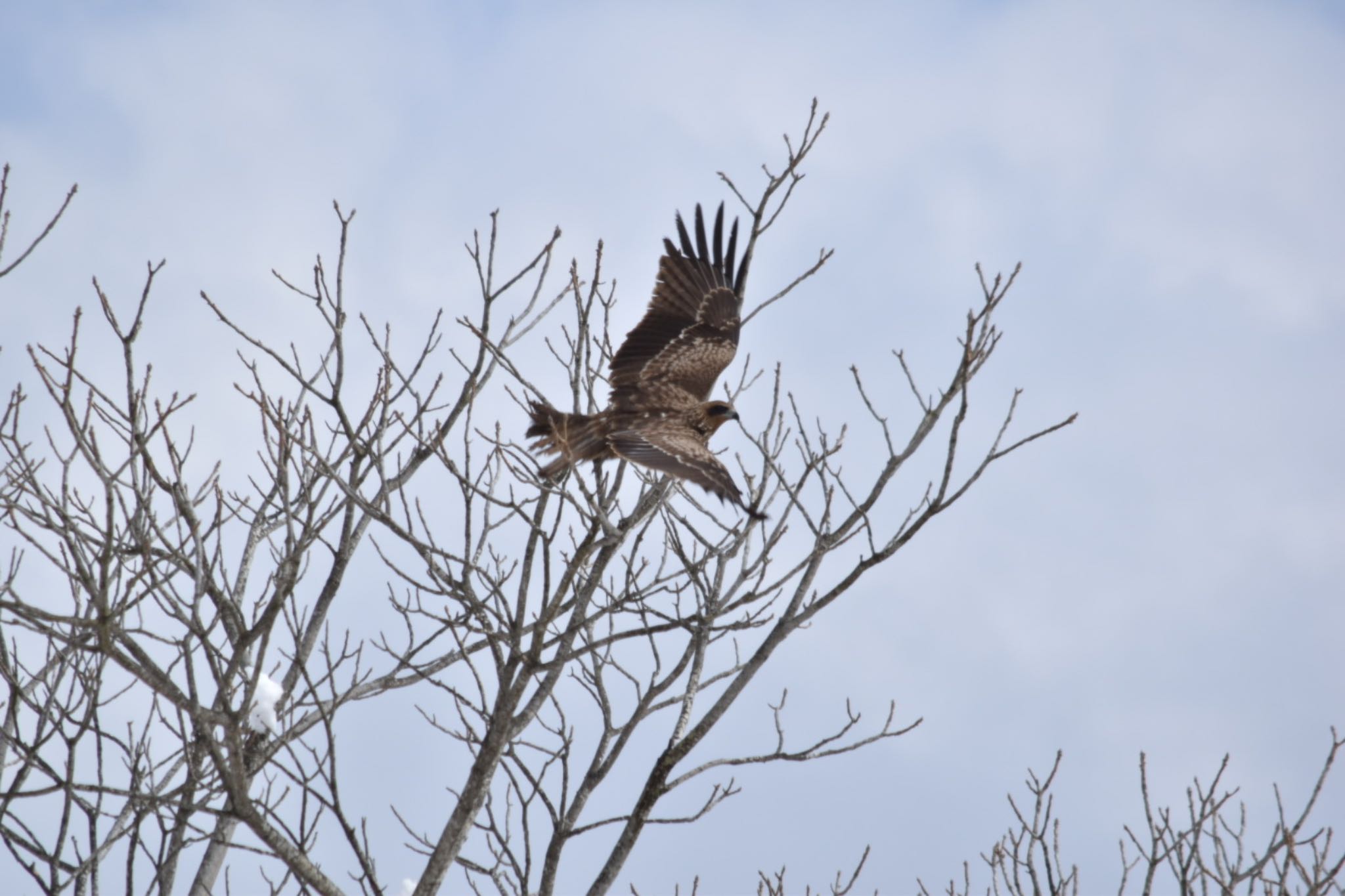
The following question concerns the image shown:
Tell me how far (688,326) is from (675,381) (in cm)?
72

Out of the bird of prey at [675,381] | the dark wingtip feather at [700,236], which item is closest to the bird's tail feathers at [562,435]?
the bird of prey at [675,381]

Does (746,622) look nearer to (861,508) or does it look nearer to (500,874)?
(861,508)

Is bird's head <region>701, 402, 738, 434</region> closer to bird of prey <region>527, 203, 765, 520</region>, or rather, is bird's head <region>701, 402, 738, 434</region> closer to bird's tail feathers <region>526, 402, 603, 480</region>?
bird of prey <region>527, 203, 765, 520</region>

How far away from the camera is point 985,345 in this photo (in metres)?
4.58

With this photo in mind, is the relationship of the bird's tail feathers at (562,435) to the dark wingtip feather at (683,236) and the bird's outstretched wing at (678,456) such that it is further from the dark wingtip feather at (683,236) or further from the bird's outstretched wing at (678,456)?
the dark wingtip feather at (683,236)

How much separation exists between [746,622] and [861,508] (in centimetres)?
73

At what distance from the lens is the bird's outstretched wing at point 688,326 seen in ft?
25.2

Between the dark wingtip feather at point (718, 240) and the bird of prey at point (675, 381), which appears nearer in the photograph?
the bird of prey at point (675, 381)

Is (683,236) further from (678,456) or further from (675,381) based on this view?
(678,456)

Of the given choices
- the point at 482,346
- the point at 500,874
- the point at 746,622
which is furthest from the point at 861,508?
the point at 500,874

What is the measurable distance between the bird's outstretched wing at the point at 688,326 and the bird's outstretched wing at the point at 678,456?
1267 mm

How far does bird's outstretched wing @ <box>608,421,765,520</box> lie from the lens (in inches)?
207

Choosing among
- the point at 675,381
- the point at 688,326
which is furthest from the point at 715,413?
the point at 688,326

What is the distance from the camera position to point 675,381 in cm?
764
